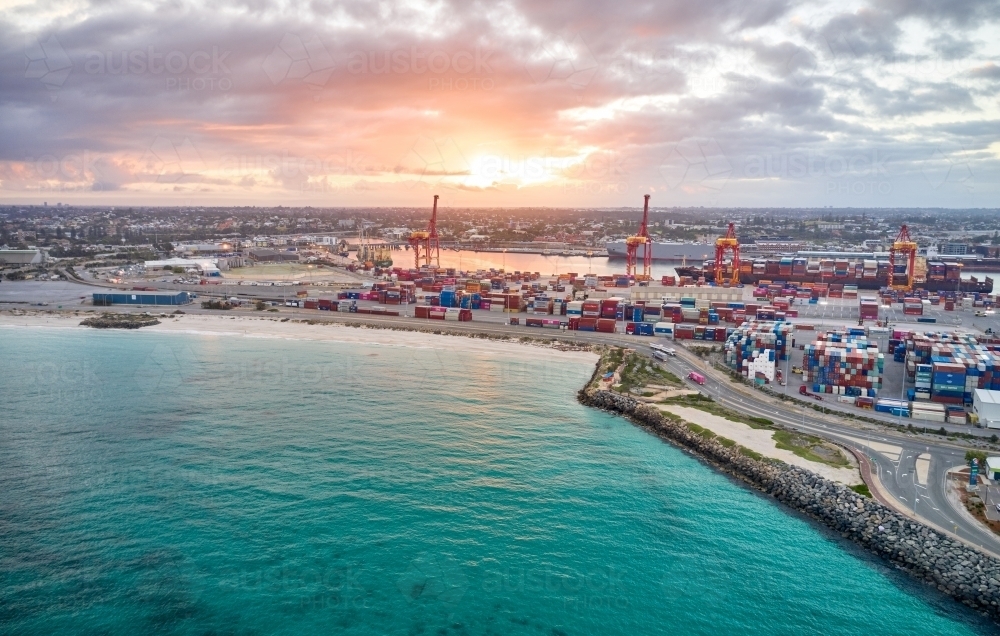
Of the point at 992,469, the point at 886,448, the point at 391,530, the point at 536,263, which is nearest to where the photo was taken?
the point at 391,530

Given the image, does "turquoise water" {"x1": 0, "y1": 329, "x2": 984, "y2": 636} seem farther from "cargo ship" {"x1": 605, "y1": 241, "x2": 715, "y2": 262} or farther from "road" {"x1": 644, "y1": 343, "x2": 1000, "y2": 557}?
"cargo ship" {"x1": 605, "y1": 241, "x2": 715, "y2": 262}

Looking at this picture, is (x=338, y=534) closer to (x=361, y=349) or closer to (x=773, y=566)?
(x=773, y=566)

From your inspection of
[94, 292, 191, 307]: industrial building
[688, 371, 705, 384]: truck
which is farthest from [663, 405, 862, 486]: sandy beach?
[94, 292, 191, 307]: industrial building

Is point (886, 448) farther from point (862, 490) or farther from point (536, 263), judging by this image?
point (536, 263)

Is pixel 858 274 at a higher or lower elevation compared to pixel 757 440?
higher

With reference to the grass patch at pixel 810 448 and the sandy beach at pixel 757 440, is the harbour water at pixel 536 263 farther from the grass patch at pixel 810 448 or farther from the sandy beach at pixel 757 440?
the grass patch at pixel 810 448

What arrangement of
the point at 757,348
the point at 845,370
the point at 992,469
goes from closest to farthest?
the point at 992,469 → the point at 845,370 → the point at 757,348

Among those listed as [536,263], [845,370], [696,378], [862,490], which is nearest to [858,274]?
[845,370]
